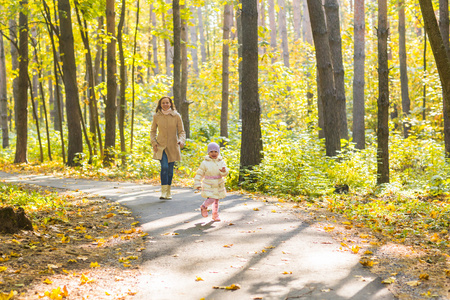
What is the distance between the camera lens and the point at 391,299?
3891 millimetres

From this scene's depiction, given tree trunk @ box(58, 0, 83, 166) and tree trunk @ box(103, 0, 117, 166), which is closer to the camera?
tree trunk @ box(103, 0, 117, 166)

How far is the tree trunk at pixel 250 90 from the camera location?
424 inches

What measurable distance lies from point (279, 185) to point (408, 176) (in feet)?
14.4

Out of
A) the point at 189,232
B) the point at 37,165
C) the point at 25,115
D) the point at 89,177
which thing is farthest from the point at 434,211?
the point at 25,115

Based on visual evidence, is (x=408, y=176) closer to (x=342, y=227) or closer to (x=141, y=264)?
(x=342, y=227)

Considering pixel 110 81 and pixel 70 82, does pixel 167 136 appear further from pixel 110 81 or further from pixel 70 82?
pixel 70 82

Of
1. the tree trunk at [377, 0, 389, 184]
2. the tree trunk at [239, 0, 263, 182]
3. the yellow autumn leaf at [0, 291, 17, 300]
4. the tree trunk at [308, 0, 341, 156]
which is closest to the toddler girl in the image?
the yellow autumn leaf at [0, 291, 17, 300]

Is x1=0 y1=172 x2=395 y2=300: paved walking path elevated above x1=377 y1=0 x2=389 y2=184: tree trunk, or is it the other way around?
x1=377 y1=0 x2=389 y2=184: tree trunk

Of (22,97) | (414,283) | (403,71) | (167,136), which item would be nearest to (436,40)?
(414,283)

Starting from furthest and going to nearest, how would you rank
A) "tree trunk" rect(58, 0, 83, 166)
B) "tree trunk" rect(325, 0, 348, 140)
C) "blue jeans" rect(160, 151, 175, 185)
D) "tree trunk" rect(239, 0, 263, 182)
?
"tree trunk" rect(58, 0, 83, 166) → "tree trunk" rect(325, 0, 348, 140) → "tree trunk" rect(239, 0, 263, 182) → "blue jeans" rect(160, 151, 175, 185)

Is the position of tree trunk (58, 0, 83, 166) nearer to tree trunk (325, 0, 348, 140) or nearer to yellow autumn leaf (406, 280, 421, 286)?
tree trunk (325, 0, 348, 140)

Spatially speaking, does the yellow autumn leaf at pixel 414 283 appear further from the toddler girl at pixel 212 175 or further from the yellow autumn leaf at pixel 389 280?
the toddler girl at pixel 212 175

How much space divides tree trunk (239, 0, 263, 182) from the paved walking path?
2.97 metres

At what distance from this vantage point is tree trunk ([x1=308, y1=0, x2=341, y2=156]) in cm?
1162
